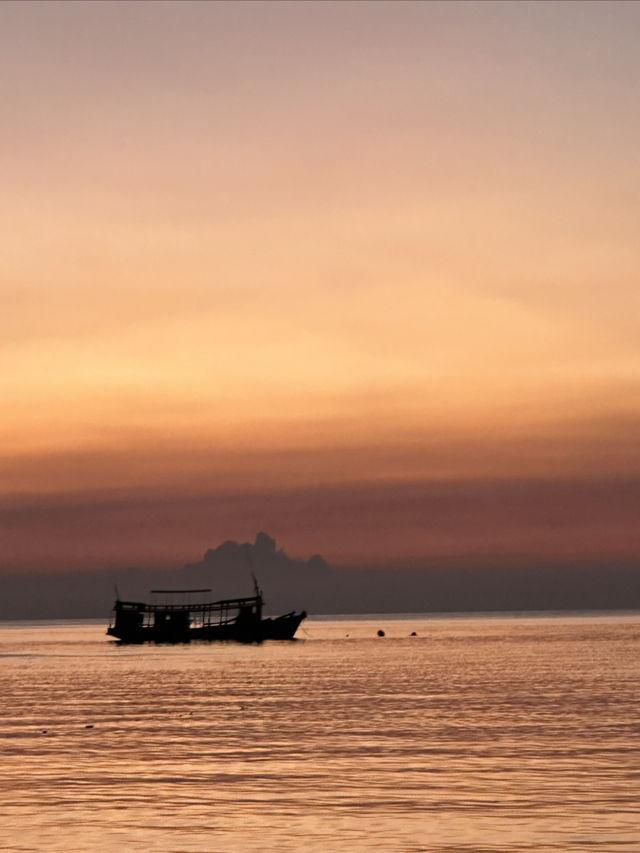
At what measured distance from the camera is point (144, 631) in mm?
164750

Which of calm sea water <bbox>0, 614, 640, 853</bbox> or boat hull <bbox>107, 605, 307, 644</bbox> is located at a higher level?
boat hull <bbox>107, 605, 307, 644</bbox>

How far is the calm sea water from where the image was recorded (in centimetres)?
3200

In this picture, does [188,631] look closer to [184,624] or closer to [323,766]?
[184,624]

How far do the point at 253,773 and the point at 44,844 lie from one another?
13.0 meters

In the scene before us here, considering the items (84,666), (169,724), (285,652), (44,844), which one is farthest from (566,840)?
(285,652)

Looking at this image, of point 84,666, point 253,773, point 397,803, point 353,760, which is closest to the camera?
point 397,803

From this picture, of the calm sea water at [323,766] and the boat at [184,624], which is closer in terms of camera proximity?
the calm sea water at [323,766]

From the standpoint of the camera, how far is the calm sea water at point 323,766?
32000 mm

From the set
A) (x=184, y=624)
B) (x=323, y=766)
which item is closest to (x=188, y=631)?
(x=184, y=624)

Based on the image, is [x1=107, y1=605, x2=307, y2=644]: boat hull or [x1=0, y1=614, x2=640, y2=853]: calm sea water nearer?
[x1=0, y1=614, x2=640, y2=853]: calm sea water

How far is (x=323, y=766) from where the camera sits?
4450 centimetres

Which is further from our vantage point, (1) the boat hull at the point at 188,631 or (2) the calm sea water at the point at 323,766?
(1) the boat hull at the point at 188,631

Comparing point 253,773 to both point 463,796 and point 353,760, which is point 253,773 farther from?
point 463,796

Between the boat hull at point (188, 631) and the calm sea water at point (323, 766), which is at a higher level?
the boat hull at point (188, 631)
